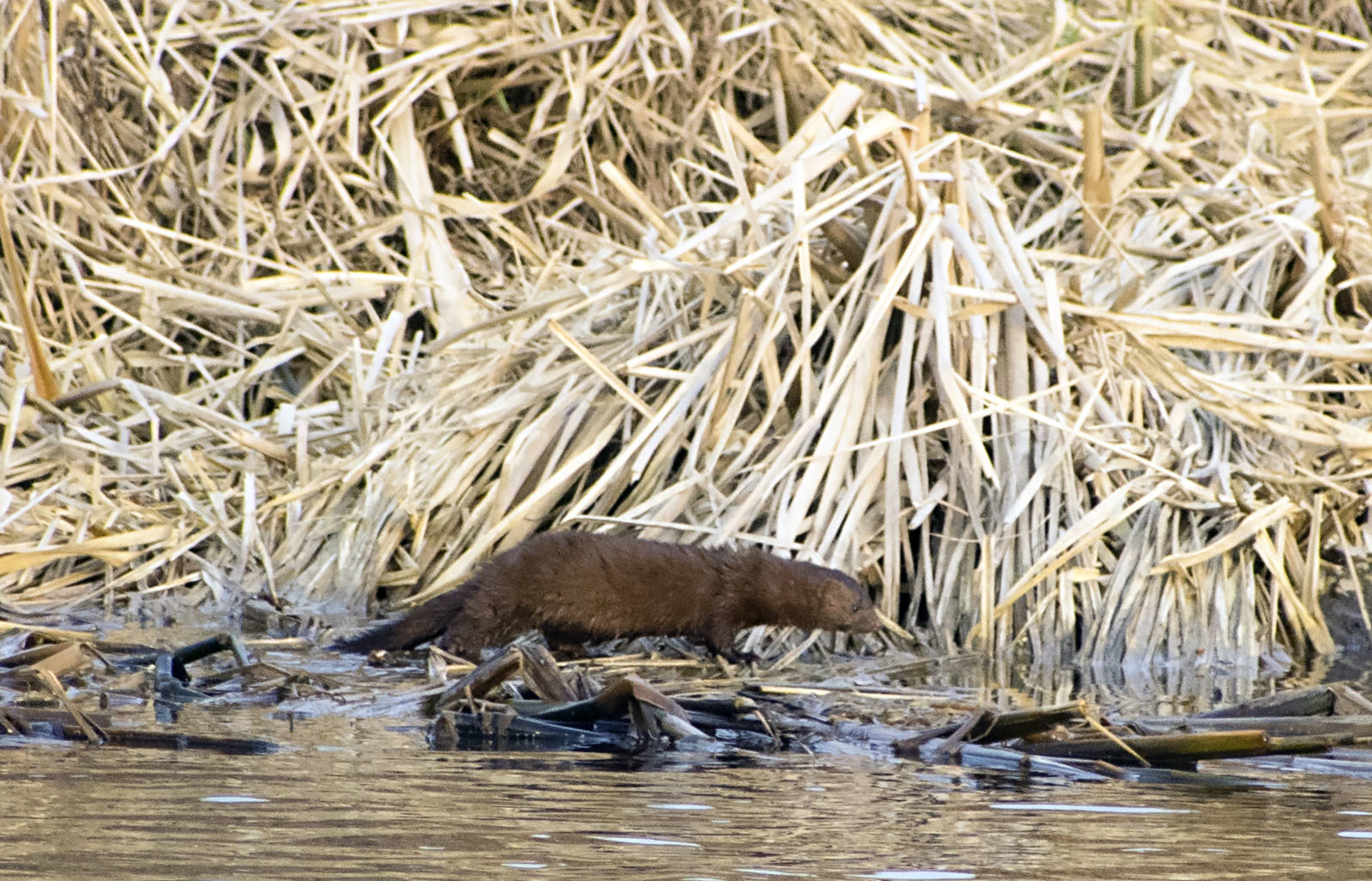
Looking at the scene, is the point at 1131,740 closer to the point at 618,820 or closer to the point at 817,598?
the point at 618,820

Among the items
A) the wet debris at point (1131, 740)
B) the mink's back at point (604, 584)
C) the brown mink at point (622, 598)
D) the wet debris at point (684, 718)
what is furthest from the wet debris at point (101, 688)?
the wet debris at point (1131, 740)

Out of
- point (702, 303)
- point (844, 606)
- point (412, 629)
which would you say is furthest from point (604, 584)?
point (702, 303)

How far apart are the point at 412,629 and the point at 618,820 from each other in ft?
7.08

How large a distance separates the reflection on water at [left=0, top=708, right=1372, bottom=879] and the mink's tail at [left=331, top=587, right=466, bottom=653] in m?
1.29

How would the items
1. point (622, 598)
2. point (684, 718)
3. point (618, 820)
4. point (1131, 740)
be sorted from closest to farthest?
point (618, 820) < point (1131, 740) < point (684, 718) < point (622, 598)

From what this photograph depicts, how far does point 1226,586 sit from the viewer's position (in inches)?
203

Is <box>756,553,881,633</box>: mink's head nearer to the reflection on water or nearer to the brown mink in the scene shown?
the brown mink

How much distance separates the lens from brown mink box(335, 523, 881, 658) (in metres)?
4.77

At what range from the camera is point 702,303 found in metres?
5.65

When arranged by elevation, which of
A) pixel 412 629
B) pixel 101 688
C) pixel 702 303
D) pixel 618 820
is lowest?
pixel 618 820

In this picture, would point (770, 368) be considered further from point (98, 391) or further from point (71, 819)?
point (71, 819)

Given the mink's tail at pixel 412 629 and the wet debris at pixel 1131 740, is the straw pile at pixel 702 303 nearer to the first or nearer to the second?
the mink's tail at pixel 412 629

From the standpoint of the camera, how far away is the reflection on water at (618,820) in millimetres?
2445

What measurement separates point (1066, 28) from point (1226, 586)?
9.91 ft
